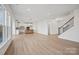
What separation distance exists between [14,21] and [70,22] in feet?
11.4

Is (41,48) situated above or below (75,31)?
below

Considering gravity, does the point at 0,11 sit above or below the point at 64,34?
above

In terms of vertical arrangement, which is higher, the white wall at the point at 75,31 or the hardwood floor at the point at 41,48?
the white wall at the point at 75,31

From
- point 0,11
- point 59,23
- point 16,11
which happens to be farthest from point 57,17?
point 0,11

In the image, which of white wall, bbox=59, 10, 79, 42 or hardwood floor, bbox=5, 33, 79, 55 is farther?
white wall, bbox=59, 10, 79, 42

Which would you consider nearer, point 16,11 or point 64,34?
point 16,11

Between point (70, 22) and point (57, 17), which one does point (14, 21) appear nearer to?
point (57, 17)

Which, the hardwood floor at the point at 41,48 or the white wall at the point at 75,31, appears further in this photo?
the white wall at the point at 75,31

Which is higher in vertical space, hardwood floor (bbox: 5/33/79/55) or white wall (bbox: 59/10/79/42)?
white wall (bbox: 59/10/79/42)

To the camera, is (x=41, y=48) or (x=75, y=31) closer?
(x=41, y=48)
